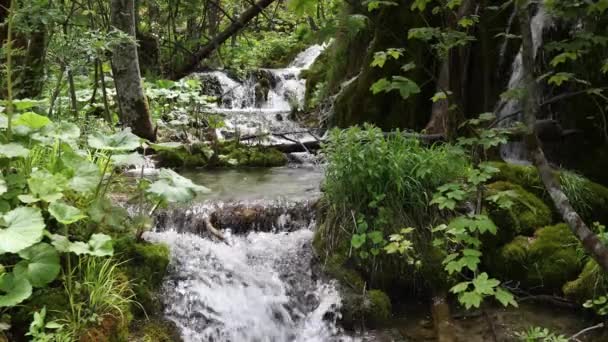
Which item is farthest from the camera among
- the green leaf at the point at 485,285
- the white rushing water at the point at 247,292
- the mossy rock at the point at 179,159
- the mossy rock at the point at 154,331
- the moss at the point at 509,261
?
the mossy rock at the point at 179,159

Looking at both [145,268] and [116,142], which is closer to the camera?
[116,142]

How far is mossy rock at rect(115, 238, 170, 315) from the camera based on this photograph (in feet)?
11.6

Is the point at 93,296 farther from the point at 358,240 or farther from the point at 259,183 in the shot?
the point at 259,183

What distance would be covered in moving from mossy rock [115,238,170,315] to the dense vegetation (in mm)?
11

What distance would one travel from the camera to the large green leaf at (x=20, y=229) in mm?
2596

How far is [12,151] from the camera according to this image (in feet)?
9.78

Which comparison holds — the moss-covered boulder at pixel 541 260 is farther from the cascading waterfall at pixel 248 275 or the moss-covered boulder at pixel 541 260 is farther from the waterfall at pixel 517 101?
the waterfall at pixel 517 101

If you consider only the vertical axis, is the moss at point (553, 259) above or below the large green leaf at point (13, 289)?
below

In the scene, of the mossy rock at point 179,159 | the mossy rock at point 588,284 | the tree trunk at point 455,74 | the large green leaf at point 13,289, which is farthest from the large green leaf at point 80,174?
the mossy rock at point 179,159

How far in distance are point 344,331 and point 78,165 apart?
2.26 metres

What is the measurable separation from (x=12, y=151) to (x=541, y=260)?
391 centimetres

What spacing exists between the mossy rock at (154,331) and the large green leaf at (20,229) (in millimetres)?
955

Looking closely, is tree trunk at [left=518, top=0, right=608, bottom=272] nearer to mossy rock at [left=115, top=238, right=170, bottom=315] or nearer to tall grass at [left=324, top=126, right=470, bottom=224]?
tall grass at [left=324, top=126, right=470, bottom=224]

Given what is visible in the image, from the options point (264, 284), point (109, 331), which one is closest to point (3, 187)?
point (109, 331)
